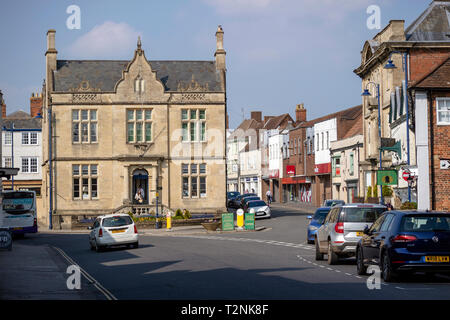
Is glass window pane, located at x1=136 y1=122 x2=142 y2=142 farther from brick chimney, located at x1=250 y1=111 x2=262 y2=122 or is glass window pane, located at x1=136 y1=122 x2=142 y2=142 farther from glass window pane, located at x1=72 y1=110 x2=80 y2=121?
brick chimney, located at x1=250 y1=111 x2=262 y2=122

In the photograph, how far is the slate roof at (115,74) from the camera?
55500 mm

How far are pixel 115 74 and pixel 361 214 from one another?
38700 millimetres

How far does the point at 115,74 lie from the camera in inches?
2237

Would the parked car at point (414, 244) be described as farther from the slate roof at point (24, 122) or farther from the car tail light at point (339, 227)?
the slate roof at point (24, 122)

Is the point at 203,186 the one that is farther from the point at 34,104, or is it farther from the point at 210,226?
the point at 34,104

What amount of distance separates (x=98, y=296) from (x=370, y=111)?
44972mm

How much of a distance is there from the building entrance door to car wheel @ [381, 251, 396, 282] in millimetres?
39333

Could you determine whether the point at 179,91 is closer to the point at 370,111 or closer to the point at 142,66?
the point at 142,66

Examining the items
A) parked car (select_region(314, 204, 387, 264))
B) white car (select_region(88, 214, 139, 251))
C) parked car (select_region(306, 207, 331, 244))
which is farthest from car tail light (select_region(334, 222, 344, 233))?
white car (select_region(88, 214, 139, 251))

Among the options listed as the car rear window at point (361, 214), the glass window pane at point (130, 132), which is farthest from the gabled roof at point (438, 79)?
the glass window pane at point (130, 132)

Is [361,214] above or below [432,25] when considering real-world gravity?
below

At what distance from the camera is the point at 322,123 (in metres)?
79.5

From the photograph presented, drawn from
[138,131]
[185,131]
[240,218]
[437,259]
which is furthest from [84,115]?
[437,259]
